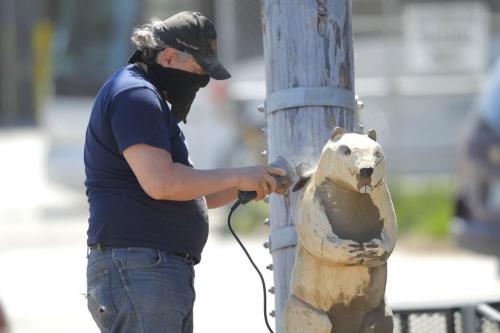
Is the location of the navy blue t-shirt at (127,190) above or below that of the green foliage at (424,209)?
above

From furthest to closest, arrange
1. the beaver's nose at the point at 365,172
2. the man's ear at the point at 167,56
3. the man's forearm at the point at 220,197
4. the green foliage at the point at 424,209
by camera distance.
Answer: the green foliage at the point at 424,209 < the man's forearm at the point at 220,197 < the man's ear at the point at 167,56 < the beaver's nose at the point at 365,172

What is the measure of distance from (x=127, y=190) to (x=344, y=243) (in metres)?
0.78

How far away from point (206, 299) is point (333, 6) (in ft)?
17.0

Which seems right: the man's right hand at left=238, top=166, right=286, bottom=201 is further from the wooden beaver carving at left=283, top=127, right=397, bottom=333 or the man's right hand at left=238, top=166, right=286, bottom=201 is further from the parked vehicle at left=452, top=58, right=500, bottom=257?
the parked vehicle at left=452, top=58, right=500, bottom=257

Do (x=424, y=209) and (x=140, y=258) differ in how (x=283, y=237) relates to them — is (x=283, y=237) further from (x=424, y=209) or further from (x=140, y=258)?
(x=424, y=209)

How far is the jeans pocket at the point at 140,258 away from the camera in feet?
12.5

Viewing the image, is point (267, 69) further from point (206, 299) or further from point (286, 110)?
point (206, 299)

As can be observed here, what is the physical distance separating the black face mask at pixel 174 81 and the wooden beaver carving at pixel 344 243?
1.95 feet

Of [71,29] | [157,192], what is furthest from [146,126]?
[71,29]

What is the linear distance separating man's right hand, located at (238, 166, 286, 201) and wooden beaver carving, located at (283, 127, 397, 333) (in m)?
0.17

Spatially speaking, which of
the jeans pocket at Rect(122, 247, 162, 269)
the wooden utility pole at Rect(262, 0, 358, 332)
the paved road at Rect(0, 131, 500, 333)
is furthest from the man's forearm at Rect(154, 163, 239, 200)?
the paved road at Rect(0, 131, 500, 333)

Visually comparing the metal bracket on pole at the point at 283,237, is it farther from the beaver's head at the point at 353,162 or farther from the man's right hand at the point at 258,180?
the beaver's head at the point at 353,162

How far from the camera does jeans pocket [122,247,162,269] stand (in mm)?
3812

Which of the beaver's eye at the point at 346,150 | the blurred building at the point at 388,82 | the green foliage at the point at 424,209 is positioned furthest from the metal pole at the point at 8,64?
the beaver's eye at the point at 346,150
